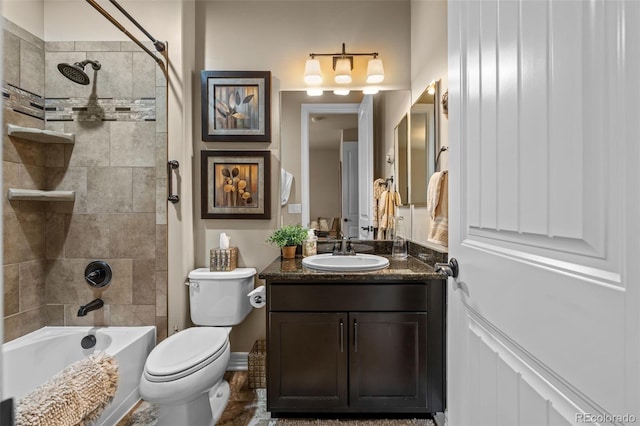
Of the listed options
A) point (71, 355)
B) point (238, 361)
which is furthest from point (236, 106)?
point (71, 355)

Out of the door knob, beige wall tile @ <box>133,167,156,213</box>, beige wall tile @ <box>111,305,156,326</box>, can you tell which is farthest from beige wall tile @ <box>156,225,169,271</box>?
the door knob

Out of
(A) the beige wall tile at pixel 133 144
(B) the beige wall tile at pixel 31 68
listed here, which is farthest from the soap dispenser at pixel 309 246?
(B) the beige wall tile at pixel 31 68

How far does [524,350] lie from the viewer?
64 cm

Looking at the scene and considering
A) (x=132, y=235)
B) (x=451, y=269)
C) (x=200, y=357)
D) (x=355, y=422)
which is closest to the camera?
(x=451, y=269)

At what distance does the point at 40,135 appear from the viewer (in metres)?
1.94

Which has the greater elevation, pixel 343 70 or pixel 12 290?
pixel 343 70

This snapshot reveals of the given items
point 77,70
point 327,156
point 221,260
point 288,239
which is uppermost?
point 77,70

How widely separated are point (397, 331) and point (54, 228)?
226cm

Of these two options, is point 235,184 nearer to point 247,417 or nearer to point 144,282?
point 144,282

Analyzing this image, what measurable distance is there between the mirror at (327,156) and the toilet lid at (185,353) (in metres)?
0.91

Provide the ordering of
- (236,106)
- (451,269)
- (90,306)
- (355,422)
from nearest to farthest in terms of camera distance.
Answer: (451,269) < (355,422) < (90,306) < (236,106)

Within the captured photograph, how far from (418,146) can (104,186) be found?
2.09m

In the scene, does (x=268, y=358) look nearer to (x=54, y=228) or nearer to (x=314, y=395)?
(x=314, y=395)

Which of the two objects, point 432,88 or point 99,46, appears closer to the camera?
point 432,88
